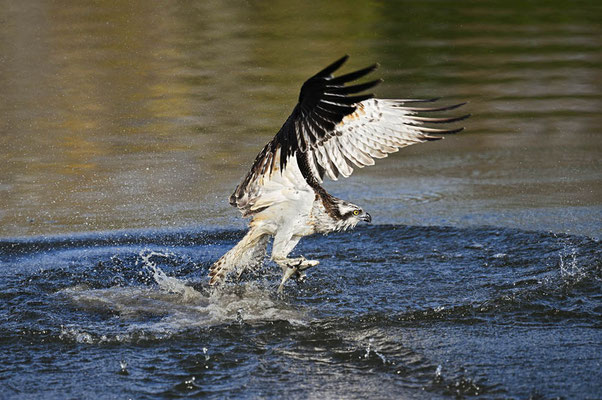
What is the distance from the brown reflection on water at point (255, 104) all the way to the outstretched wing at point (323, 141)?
136 cm

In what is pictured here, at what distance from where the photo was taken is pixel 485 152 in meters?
9.84

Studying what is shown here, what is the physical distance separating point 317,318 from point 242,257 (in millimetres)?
899

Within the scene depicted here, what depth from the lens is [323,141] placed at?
639cm

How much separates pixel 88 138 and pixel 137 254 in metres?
3.72

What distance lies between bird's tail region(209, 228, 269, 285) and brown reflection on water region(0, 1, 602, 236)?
1.40m

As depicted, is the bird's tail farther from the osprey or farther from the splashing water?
the splashing water

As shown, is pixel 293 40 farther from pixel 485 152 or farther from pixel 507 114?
pixel 485 152

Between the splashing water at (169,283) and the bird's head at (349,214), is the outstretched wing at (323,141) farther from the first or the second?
the splashing water at (169,283)

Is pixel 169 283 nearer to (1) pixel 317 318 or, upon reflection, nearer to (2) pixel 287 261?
(2) pixel 287 261

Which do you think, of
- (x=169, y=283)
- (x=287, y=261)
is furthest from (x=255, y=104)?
(x=287, y=261)

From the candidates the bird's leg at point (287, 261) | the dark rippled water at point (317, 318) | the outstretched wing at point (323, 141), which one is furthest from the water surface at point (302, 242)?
the outstretched wing at point (323, 141)

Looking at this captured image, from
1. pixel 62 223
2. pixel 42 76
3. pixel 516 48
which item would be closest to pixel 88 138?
pixel 62 223

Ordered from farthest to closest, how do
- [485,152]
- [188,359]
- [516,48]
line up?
[516,48]
[485,152]
[188,359]

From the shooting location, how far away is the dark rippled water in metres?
4.93
